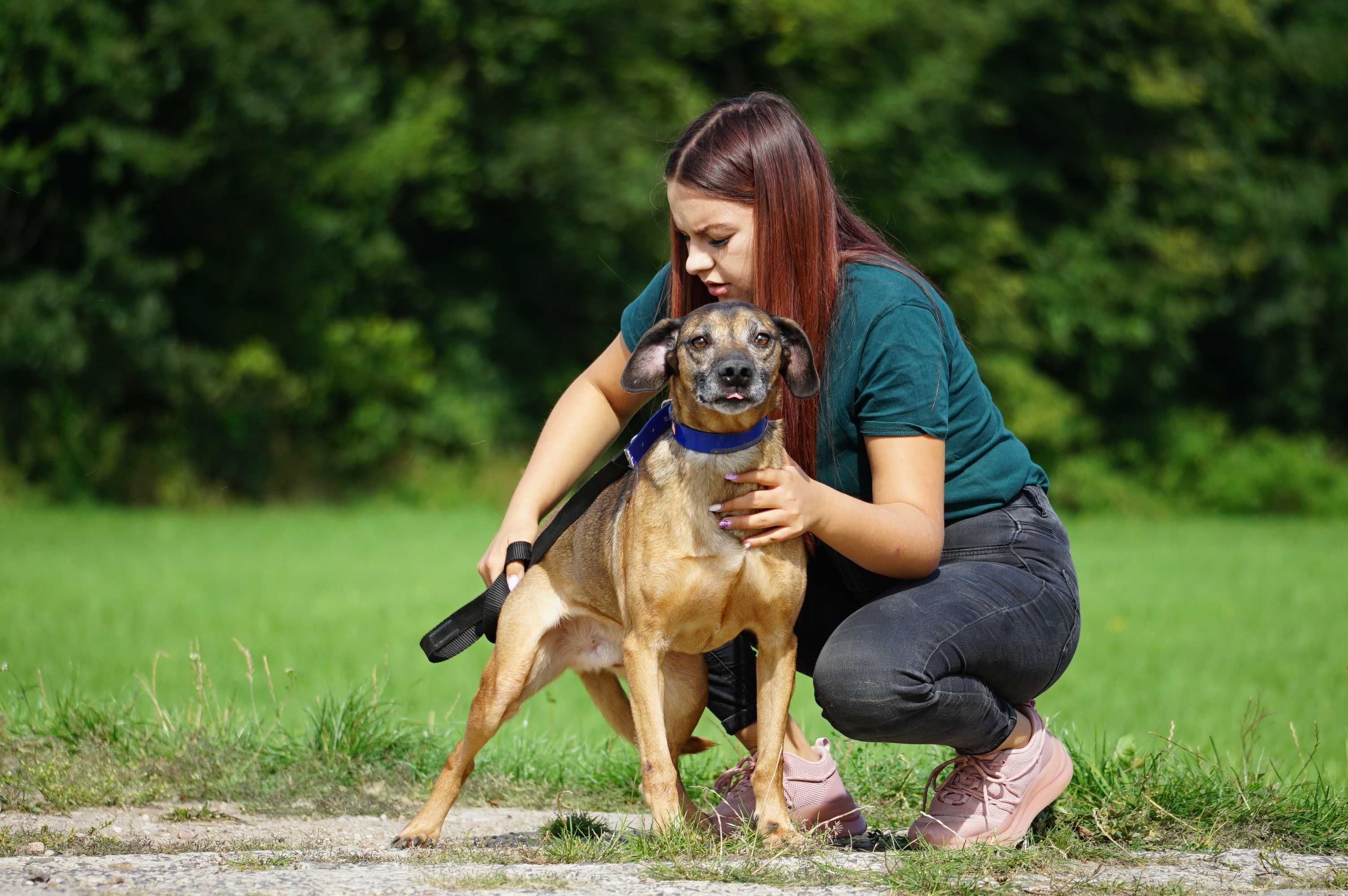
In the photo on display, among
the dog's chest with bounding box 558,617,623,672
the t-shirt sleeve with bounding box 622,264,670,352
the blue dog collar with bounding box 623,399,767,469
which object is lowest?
the dog's chest with bounding box 558,617,623,672

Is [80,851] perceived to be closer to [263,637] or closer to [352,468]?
[263,637]

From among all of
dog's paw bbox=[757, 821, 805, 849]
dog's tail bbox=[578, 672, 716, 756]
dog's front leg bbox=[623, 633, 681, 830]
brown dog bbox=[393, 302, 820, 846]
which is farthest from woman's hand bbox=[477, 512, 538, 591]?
dog's paw bbox=[757, 821, 805, 849]

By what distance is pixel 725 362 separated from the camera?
11.8 feet

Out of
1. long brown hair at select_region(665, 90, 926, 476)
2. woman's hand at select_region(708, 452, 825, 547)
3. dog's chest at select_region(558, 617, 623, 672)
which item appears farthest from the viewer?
dog's chest at select_region(558, 617, 623, 672)

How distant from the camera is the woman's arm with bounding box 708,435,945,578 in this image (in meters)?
3.54

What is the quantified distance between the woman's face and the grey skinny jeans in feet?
2.94

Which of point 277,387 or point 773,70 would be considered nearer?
point 277,387

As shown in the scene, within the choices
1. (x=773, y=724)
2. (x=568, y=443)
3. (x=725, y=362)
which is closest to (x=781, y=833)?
(x=773, y=724)

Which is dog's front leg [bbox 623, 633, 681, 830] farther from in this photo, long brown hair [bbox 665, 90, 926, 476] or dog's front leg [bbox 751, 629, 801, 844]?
long brown hair [bbox 665, 90, 926, 476]

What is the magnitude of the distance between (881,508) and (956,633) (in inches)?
16.0

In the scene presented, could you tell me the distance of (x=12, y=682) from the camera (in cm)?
661

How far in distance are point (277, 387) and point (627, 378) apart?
15029 mm

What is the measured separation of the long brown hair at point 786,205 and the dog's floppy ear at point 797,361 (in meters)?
0.17

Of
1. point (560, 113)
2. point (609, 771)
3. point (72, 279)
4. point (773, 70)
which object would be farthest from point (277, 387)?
point (609, 771)
